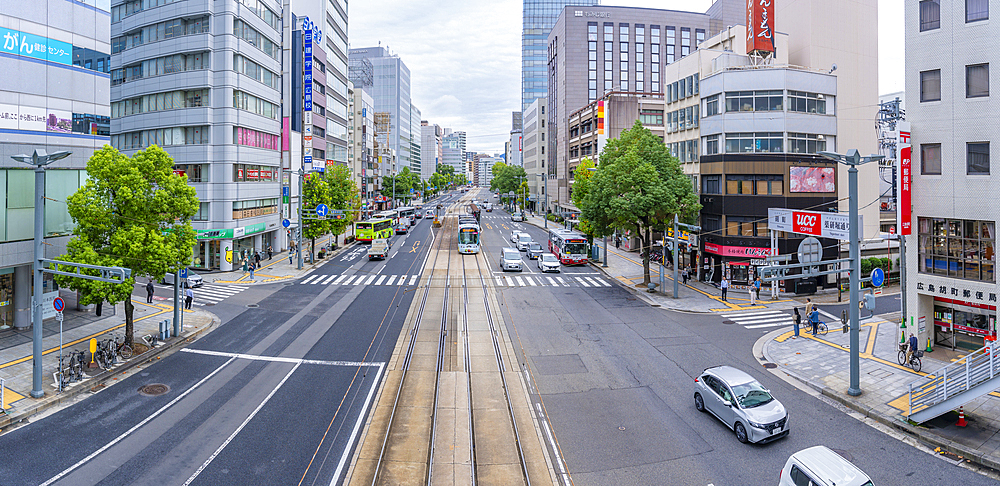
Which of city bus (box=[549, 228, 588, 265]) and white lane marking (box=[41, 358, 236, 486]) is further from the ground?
city bus (box=[549, 228, 588, 265])

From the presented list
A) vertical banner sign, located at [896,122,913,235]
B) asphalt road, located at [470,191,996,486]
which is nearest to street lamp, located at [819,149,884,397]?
asphalt road, located at [470,191,996,486]

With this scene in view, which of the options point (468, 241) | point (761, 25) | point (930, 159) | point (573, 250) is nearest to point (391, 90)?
point (468, 241)

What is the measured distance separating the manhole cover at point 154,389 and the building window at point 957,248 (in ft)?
107

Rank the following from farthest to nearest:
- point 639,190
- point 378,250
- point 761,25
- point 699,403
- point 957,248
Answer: point 378,250
point 761,25
point 639,190
point 957,248
point 699,403

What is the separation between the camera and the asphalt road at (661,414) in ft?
48.2

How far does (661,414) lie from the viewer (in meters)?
18.4

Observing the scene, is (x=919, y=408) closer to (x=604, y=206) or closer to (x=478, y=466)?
(x=478, y=466)

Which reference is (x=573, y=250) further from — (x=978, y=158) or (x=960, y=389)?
(x=960, y=389)

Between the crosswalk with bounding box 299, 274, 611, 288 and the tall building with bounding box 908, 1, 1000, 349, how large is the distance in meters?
22.6

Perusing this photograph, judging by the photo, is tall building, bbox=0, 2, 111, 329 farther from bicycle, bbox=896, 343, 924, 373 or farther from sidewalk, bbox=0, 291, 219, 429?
bicycle, bbox=896, 343, 924, 373

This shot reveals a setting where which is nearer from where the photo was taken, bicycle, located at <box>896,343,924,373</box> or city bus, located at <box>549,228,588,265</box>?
bicycle, located at <box>896,343,924,373</box>

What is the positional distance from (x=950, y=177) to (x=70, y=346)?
131ft

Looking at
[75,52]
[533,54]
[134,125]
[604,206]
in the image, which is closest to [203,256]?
[134,125]

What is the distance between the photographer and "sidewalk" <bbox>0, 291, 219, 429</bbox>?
1897 centimetres
